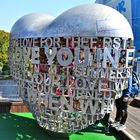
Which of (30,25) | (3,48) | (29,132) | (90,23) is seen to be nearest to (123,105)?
(29,132)

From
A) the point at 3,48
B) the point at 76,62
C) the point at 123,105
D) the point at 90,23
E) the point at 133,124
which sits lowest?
the point at 133,124

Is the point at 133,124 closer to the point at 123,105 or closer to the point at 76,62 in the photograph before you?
the point at 123,105

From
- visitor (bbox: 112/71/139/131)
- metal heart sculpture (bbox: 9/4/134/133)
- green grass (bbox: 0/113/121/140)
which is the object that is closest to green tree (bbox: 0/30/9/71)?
green grass (bbox: 0/113/121/140)

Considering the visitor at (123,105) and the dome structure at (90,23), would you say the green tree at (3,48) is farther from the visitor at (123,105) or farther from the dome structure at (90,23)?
the dome structure at (90,23)

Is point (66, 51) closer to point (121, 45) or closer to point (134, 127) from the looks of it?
point (121, 45)

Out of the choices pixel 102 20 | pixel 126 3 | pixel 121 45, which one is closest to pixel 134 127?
pixel 121 45

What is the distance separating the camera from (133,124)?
7.99 m

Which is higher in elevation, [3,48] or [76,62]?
[3,48]

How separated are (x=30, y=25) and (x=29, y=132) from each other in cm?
230

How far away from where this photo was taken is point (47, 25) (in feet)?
18.9

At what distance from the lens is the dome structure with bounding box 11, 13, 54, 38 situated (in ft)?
19.4

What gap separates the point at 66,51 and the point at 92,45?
0.44 m

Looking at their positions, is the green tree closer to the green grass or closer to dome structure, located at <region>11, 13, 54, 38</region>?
the green grass

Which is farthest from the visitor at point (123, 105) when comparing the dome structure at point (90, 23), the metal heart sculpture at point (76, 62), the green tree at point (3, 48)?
the green tree at point (3, 48)
